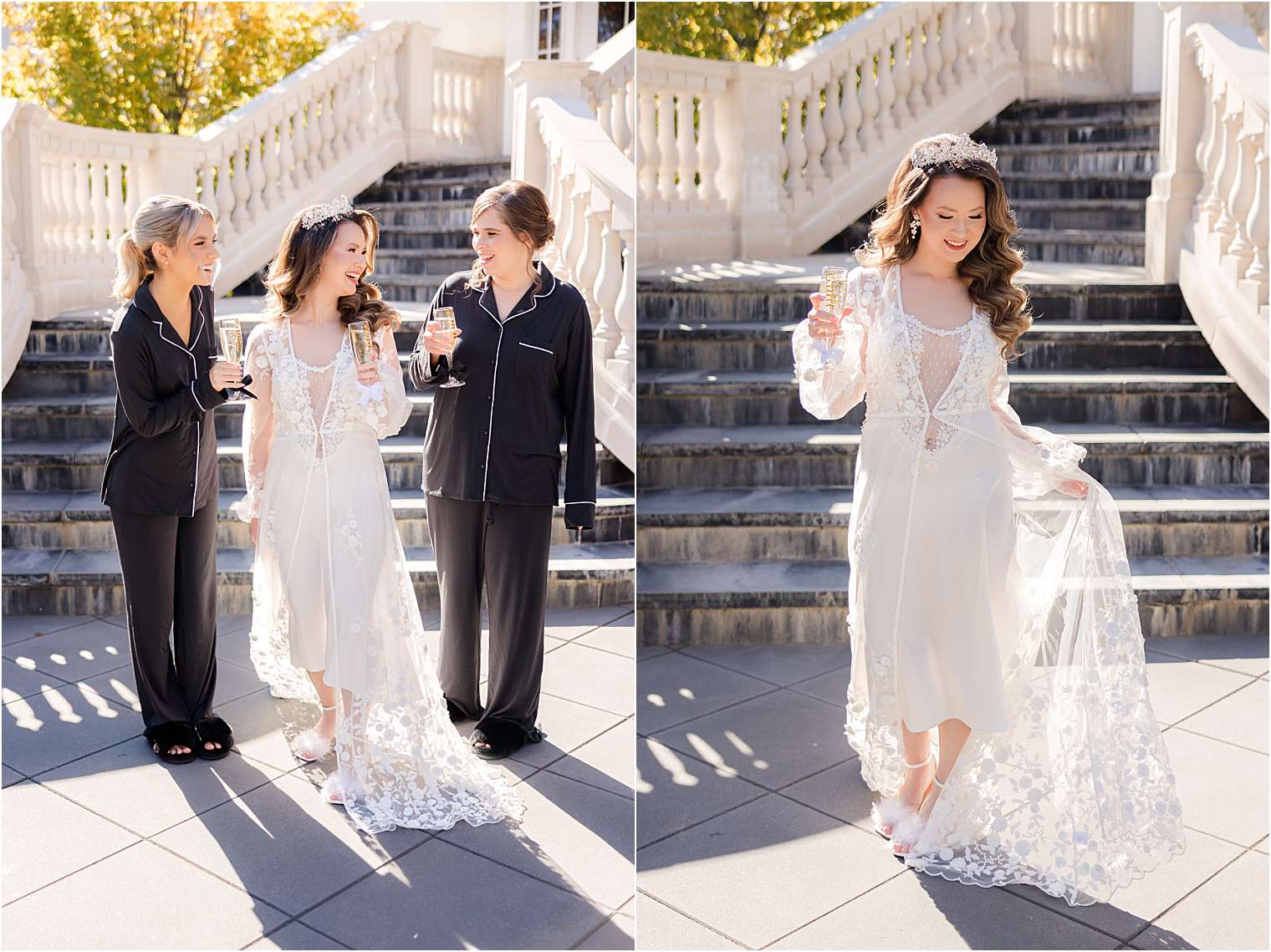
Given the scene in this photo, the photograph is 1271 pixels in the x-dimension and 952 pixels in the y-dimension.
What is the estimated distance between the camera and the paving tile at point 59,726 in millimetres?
3775

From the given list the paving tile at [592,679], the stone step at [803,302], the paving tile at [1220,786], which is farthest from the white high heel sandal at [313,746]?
the stone step at [803,302]

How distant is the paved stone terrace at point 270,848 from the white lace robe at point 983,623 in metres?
0.92

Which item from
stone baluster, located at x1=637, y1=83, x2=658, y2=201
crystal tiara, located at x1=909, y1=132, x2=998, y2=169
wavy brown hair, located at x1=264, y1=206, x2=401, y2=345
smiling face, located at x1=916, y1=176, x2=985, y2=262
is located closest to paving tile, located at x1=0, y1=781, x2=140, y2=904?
wavy brown hair, located at x1=264, y1=206, x2=401, y2=345

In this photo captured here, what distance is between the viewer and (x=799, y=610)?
4.85m

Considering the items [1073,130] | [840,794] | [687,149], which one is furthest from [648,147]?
[840,794]

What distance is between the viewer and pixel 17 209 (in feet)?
24.4

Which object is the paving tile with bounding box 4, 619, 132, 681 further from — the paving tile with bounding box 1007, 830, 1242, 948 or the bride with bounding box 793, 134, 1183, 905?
the paving tile with bounding box 1007, 830, 1242, 948

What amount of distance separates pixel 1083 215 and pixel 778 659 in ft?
17.2

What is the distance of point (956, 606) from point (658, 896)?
1.06m

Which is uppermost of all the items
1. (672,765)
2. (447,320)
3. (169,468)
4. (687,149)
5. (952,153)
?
(687,149)

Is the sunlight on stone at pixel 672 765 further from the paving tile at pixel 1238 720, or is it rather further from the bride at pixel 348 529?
the paving tile at pixel 1238 720

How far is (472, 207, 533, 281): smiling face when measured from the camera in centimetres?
365

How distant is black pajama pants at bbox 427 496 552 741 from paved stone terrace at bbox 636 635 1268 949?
0.44 m

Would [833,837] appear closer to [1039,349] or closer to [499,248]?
[499,248]
